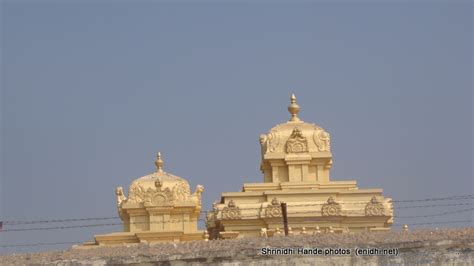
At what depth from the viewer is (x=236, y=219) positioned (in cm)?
3772

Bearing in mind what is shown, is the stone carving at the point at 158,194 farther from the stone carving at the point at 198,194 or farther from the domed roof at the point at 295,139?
the domed roof at the point at 295,139

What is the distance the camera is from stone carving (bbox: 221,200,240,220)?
1484 inches

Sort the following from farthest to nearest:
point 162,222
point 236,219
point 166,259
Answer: point 162,222, point 236,219, point 166,259

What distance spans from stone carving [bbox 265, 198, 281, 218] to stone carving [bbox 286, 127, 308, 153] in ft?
10.2

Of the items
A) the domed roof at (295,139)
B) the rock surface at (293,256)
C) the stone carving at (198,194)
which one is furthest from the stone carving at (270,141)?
the rock surface at (293,256)

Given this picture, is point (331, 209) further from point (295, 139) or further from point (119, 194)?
point (119, 194)

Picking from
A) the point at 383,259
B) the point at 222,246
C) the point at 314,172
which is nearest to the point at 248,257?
the point at 222,246

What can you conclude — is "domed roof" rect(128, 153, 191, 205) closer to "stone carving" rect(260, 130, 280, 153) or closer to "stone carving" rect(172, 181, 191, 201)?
"stone carving" rect(172, 181, 191, 201)

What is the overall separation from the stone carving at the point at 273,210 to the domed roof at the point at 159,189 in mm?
4688

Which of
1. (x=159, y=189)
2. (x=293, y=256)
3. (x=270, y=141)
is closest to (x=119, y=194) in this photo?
(x=159, y=189)

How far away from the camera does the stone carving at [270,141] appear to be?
40.3 m

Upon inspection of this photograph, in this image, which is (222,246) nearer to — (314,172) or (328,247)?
(328,247)

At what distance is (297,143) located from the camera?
40.1 meters

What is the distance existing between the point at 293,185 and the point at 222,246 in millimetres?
16851
